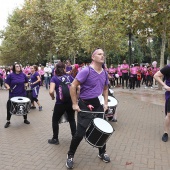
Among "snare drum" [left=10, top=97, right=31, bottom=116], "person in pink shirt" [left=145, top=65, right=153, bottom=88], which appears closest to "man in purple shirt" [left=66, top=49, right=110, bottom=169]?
"snare drum" [left=10, top=97, right=31, bottom=116]

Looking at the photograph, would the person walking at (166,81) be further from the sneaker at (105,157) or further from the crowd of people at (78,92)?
the sneaker at (105,157)

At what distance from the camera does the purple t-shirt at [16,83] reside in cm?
712

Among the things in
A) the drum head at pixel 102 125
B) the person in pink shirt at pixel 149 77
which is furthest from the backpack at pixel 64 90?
the person in pink shirt at pixel 149 77

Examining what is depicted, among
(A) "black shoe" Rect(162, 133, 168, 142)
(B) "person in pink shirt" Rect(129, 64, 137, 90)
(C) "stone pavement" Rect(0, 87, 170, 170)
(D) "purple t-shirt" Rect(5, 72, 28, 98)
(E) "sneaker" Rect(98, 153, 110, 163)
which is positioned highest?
A: (D) "purple t-shirt" Rect(5, 72, 28, 98)

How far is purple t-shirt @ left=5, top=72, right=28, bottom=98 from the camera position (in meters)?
7.12

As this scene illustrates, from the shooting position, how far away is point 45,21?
26922mm

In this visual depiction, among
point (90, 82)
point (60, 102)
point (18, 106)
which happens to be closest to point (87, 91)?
point (90, 82)

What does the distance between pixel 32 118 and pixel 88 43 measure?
1404 centimetres

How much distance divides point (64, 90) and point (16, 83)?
241 centimetres

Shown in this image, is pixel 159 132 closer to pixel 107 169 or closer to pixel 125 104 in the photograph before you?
pixel 107 169

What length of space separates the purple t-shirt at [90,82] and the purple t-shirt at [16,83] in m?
3.34

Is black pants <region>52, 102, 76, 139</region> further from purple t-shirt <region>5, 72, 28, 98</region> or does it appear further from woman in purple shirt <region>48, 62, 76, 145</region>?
purple t-shirt <region>5, 72, 28, 98</region>

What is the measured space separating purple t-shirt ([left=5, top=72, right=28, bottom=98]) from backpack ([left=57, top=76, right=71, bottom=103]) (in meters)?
2.23

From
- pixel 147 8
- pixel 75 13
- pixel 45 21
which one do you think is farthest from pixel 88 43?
pixel 147 8
